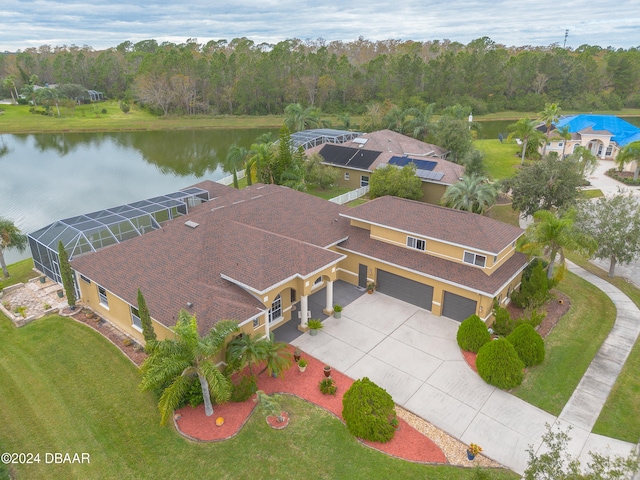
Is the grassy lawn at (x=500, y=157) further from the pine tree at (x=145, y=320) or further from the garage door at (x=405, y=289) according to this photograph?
the pine tree at (x=145, y=320)

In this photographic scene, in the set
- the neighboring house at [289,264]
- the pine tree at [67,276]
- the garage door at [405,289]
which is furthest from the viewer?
the garage door at [405,289]

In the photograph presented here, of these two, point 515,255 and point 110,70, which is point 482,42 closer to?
point 110,70

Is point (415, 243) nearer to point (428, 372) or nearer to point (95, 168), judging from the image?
point (428, 372)

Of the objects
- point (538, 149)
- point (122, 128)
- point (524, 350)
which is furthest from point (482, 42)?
point (524, 350)

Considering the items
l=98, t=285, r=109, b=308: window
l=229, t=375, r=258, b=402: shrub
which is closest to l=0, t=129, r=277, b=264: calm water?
l=98, t=285, r=109, b=308: window

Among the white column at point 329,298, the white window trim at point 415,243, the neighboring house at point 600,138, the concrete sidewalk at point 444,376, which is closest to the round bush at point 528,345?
the concrete sidewalk at point 444,376

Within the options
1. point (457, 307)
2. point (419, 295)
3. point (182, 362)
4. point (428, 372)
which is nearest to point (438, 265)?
point (419, 295)

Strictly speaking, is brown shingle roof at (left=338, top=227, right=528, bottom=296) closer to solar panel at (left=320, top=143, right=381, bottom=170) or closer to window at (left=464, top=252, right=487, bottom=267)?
window at (left=464, top=252, right=487, bottom=267)
